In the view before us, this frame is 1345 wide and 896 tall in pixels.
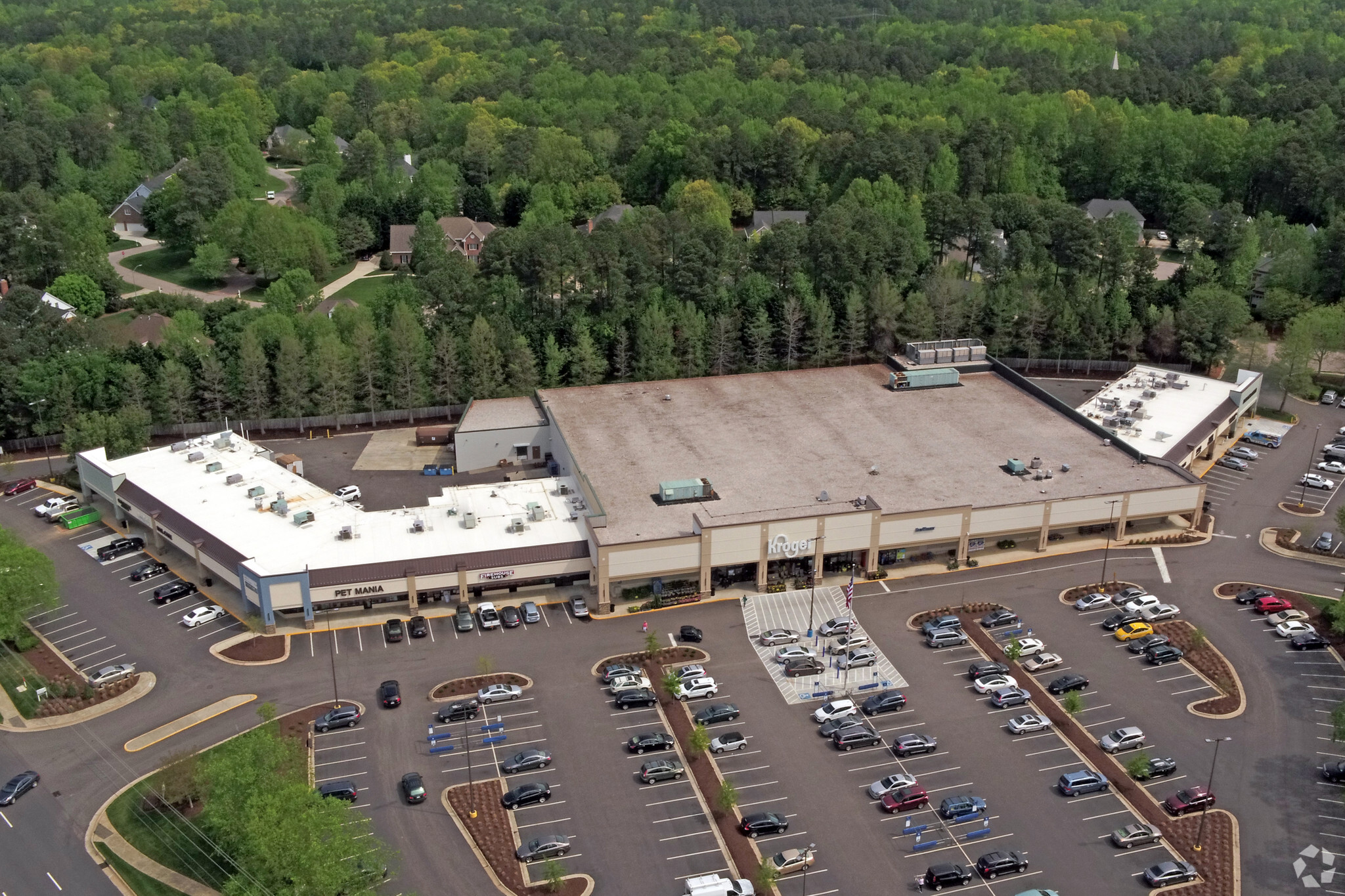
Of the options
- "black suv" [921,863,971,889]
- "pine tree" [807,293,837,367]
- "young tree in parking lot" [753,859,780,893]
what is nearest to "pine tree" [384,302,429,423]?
"pine tree" [807,293,837,367]

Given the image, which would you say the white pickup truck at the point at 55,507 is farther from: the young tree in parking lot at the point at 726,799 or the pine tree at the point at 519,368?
the young tree in parking lot at the point at 726,799

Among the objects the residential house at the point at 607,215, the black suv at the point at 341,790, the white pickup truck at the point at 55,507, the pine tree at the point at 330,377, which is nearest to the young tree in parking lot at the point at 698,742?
the black suv at the point at 341,790

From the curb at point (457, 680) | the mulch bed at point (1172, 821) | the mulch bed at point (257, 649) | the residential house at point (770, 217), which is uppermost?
the residential house at point (770, 217)

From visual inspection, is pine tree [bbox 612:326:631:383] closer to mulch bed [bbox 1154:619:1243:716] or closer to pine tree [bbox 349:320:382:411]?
pine tree [bbox 349:320:382:411]

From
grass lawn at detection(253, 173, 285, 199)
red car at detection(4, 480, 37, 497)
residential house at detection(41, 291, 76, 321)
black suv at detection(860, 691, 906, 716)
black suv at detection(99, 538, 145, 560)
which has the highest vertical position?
grass lawn at detection(253, 173, 285, 199)

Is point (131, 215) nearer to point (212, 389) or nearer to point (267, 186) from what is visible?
point (267, 186)

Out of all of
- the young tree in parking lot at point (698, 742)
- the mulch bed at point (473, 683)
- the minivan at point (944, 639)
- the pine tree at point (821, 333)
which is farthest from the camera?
the pine tree at point (821, 333)

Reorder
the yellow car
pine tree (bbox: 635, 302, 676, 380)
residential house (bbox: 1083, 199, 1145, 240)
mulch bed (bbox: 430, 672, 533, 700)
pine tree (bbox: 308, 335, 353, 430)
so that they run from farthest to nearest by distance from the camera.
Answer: residential house (bbox: 1083, 199, 1145, 240), pine tree (bbox: 635, 302, 676, 380), pine tree (bbox: 308, 335, 353, 430), the yellow car, mulch bed (bbox: 430, 672, 533, 700)
